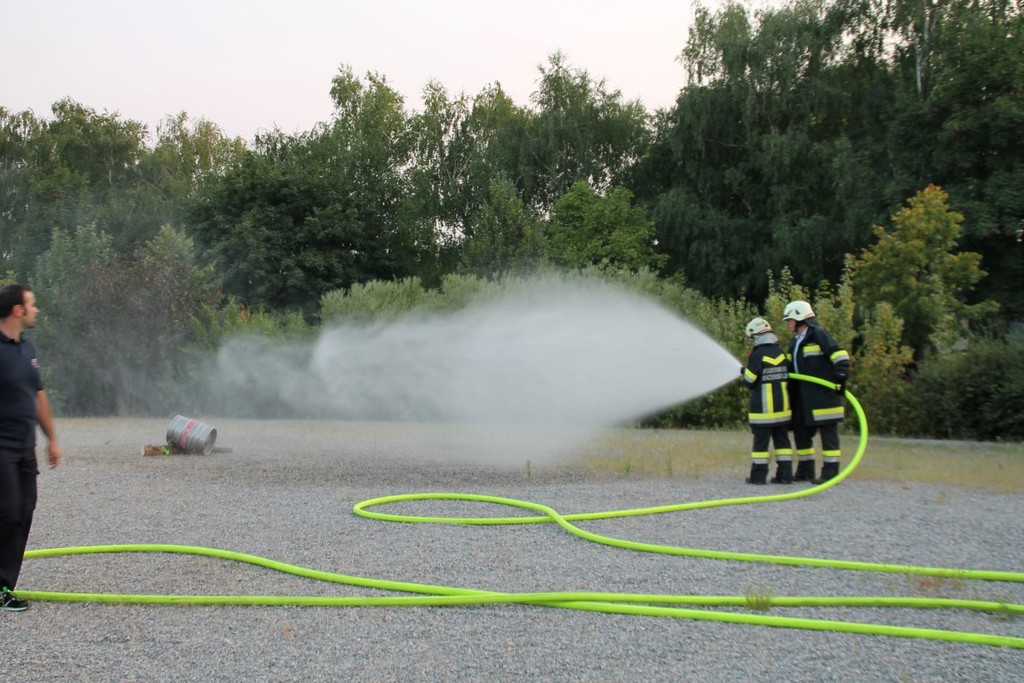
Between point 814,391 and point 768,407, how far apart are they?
0.53 metres

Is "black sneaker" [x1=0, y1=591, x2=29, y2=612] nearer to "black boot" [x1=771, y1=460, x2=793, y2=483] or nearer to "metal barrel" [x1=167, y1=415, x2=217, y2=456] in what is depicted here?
"black boot" [x1=771, y1=460, x2=793, y2=483]

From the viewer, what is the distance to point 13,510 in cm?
583

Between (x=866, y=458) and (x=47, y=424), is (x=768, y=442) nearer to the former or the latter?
(x=866, y=458)

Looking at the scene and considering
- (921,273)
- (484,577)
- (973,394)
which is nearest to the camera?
(484,577)

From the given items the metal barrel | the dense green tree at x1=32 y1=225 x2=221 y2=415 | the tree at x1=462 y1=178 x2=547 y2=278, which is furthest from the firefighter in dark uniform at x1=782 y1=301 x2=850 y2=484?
the tree at x1=462 y1=178 x2=547 y2=278

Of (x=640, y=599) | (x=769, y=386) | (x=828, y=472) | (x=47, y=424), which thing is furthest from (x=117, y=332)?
(x=640, y=599)

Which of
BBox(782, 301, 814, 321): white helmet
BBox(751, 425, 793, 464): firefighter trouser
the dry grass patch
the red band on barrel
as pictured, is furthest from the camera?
the red band on barrel

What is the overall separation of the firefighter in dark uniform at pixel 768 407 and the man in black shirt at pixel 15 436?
24.2 ft

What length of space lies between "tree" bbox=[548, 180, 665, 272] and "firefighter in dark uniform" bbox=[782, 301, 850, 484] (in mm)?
29985

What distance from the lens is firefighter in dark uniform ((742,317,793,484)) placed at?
10984mm

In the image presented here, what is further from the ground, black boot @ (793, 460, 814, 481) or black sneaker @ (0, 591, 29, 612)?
black boot @ (793, 460, 814, 481)

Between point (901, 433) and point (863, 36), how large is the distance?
2574 cm

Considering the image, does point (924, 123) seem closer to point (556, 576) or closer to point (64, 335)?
point (64, 335)

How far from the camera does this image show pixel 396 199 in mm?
56375
